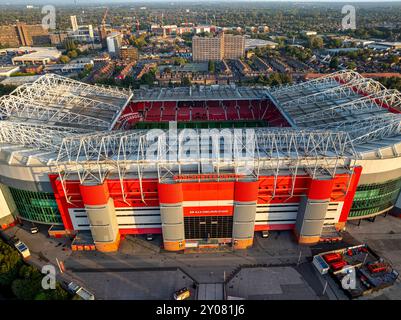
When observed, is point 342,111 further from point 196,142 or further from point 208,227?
point 208,227

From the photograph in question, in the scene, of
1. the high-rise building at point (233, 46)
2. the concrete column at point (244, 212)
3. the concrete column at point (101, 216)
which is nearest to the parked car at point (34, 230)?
the concrete column at point (101, 216)

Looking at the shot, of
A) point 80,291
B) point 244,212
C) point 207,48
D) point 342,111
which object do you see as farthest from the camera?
point 207,48

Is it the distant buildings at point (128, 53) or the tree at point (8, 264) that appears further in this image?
the distant buildings at point (128, 53)

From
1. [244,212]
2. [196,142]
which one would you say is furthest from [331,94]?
[244,212]

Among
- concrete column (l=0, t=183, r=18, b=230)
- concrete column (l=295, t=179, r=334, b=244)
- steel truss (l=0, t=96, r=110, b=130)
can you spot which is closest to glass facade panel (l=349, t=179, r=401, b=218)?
concrete column (l=295, t=179, r=334, b=244)

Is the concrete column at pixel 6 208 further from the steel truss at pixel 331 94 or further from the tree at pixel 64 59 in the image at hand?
the tree at pixel 64 59

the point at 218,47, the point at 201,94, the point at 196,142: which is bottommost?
the point at 218,47
